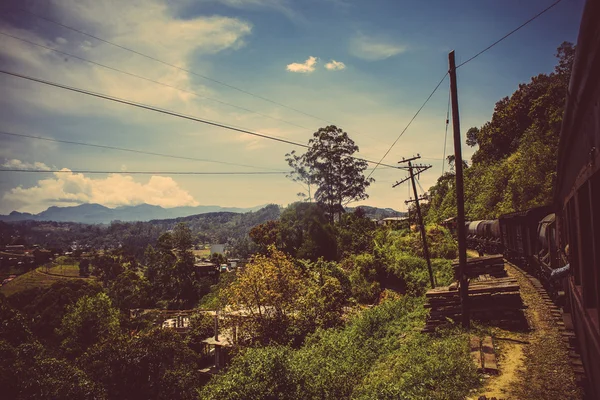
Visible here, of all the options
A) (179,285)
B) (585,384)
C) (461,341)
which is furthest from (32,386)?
(179,285)

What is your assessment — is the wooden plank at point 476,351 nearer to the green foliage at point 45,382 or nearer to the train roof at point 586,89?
the train roof at point 586,89

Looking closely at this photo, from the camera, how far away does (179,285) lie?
60156 mm

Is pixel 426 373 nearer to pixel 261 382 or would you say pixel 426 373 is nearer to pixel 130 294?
pixel 261 382

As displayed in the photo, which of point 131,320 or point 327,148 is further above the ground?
point 327,148

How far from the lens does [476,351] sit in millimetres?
10430

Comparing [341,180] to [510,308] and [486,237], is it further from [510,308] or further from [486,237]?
[510,308]

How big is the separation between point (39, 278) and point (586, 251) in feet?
410

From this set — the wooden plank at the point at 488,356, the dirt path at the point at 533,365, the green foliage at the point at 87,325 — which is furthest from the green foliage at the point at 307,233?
the wooden plank at the point at 488,356

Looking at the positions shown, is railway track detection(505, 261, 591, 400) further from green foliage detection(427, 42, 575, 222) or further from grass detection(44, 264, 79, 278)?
grass detection(44, 264, 79, 278)

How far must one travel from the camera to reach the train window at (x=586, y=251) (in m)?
4.43

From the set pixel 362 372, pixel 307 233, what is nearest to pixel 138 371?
pixel 362 372

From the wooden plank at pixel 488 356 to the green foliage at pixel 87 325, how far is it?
37439 mm

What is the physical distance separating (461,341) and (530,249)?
10.1 metres

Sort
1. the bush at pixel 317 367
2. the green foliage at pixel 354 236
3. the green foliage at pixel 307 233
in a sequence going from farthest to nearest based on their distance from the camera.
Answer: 1. the green foliage at pixel 354 236
2. the green foliage at pixel 307 233
3. the bush at pixel 317 367
